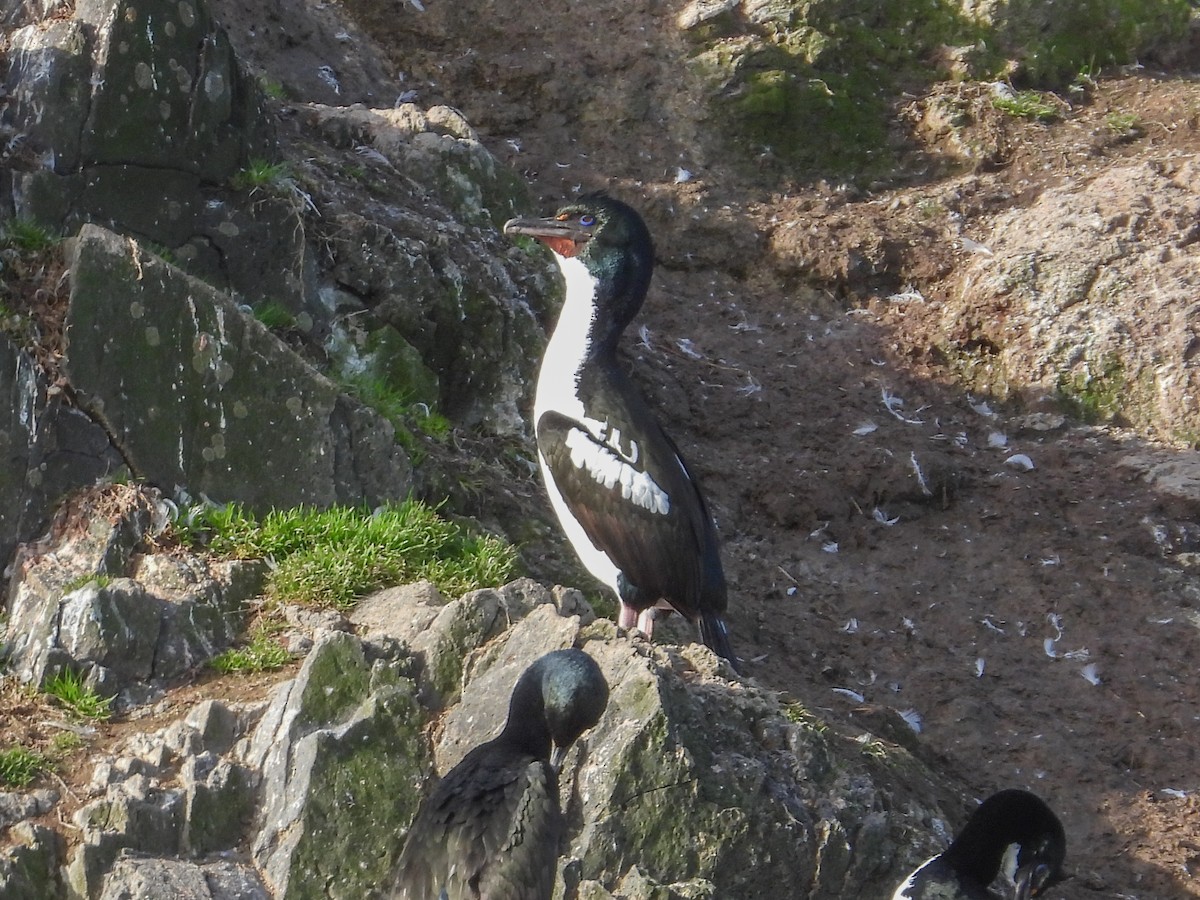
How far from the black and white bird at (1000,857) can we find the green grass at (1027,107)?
741cm

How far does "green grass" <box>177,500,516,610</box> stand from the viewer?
6.22 m

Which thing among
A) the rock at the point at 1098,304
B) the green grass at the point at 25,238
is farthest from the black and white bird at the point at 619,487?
the rock at the point at 1098,304

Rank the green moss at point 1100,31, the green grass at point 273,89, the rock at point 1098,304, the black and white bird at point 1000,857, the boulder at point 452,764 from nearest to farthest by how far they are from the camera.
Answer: the boulder at point 452,764, the black and white bird at point 1000,857, the green grass at point 273,89, the rock at point 1098,304, the green moss at point 1100,31

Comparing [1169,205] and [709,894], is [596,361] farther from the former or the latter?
[1169,205]

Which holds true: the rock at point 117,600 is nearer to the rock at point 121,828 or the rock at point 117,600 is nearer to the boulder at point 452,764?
the boulder at point 452,764

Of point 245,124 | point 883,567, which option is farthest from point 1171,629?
point 245,124

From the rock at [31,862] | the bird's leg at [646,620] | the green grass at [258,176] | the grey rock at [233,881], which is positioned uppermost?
the green grass at [258,176]

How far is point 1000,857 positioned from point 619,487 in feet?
6.91

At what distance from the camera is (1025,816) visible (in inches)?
220

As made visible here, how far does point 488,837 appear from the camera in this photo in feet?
15.5

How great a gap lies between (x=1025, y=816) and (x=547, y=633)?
186 cm

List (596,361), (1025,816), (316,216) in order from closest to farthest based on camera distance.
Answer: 1. (1025,816)
2. (596,361)
3. (316,216)

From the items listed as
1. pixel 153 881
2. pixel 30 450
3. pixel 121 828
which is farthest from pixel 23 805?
pixel 30 450

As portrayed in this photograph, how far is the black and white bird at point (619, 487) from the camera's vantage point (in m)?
6.47
